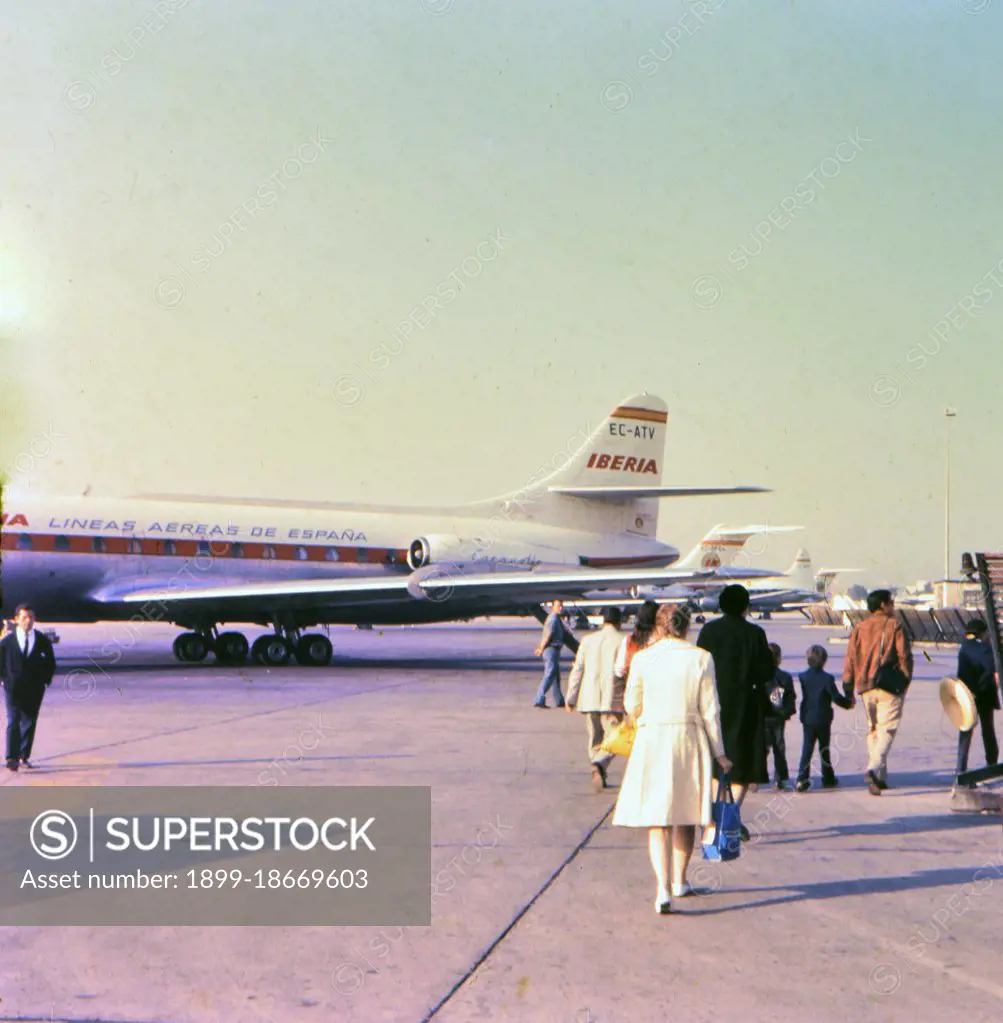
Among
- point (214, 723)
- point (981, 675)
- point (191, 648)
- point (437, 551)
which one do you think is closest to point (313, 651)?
point (191, 648)

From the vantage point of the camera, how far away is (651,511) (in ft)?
113

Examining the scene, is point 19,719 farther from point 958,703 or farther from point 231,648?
point 231,648

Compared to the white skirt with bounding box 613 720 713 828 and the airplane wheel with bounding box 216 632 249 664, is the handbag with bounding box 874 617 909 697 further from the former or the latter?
the airplane wheel with bounding box 216 632 249 664

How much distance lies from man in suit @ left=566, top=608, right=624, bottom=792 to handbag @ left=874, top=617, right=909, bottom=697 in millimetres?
2140

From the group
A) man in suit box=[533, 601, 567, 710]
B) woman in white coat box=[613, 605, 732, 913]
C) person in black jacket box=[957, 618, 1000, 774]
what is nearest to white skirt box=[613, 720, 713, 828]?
woman in white coat box=[613, 605, 732, 913]

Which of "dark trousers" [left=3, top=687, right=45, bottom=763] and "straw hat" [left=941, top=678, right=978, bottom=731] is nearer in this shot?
"straw hat" [left=941, top=678, right=978, bottom=731]

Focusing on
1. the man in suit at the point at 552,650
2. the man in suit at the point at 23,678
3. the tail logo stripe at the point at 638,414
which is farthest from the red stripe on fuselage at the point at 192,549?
the man in suit at the point at 23,678

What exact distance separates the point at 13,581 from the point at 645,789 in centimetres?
2095

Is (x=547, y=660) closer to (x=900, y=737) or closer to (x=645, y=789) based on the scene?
(x=900, y=737)

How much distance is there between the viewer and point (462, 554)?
30516 millimetres

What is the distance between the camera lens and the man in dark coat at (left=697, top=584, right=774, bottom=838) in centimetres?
793

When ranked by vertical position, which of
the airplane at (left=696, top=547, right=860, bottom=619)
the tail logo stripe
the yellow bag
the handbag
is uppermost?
the tail logo stripe

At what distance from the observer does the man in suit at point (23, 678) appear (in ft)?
37.0

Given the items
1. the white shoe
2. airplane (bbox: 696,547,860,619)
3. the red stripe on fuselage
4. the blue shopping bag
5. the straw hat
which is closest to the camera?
the white shoe
